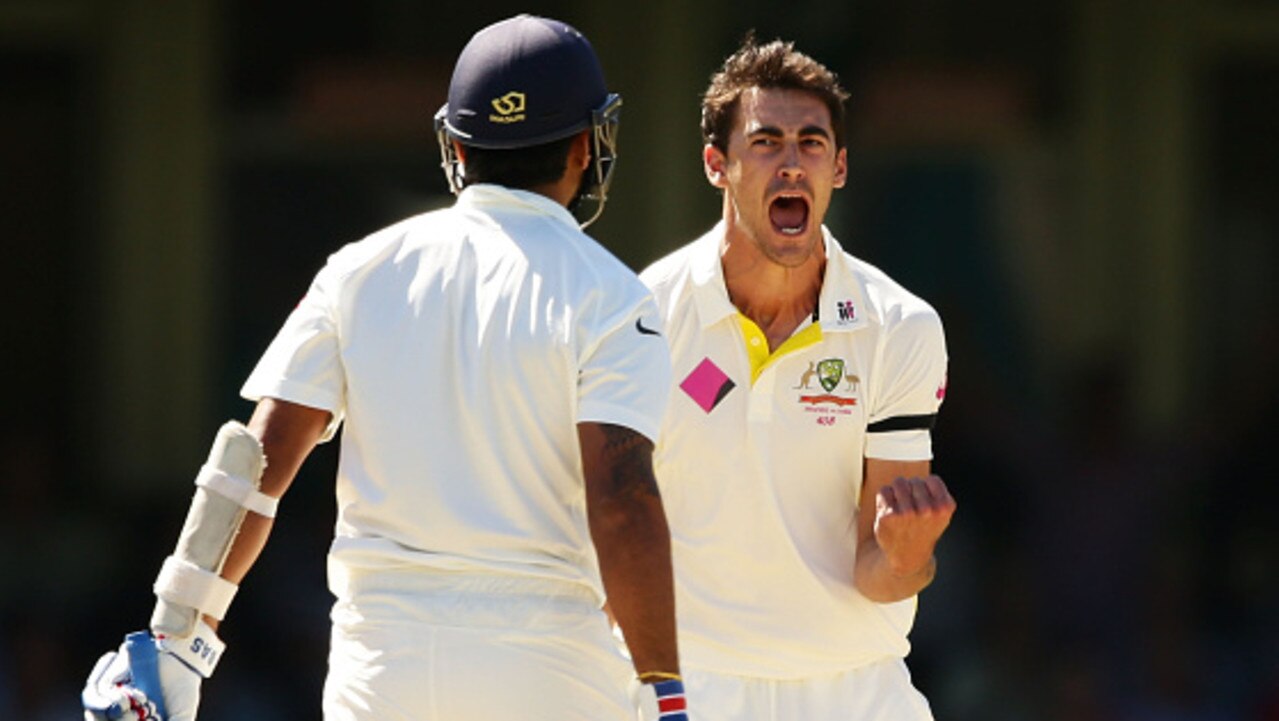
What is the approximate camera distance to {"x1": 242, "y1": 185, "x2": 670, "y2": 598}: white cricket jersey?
11.8 ft

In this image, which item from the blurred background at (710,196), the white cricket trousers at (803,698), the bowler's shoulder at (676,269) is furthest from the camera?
the blurred background at (710,196)

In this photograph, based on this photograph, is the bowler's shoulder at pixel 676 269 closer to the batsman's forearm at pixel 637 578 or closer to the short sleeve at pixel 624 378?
the short sleeve at pixel 624 378

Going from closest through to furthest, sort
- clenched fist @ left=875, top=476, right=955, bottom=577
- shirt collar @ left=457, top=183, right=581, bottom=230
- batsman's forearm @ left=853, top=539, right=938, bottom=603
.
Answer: shirt collar @ left=457, top=183, right=581, bottom=230 < clenched fist @ left=875, top=476, right=955, bottom=577 < batsman's forearm @ left=853, top=539, right=938, bottom=603

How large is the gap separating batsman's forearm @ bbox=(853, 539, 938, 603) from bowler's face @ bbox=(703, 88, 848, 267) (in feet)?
1.85

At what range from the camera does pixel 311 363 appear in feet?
12.1

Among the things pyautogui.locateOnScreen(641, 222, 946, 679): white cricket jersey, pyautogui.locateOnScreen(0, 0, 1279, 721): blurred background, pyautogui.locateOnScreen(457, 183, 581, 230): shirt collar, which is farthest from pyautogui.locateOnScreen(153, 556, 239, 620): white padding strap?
pyautogui.locateOnScreen(0, 0, 1279, 721): blurred background

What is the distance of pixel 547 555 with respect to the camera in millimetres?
3648

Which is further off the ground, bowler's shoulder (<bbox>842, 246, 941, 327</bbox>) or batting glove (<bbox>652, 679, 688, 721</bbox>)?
bowler's shoulder (<bbox>842, 246, 941, 327</bbox>)

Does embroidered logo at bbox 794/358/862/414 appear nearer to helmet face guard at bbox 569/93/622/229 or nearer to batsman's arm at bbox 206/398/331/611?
helmet face guard at bbox 569/93/622/229

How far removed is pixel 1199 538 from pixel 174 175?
367cm

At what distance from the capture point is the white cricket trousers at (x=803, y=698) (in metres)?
4.64

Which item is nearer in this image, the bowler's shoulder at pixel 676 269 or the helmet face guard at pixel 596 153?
the helmet face guard at pixel 596 153

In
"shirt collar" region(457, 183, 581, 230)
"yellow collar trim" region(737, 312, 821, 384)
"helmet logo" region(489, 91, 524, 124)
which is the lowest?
"yellow collar trim" region(737, 312, 821, 384)

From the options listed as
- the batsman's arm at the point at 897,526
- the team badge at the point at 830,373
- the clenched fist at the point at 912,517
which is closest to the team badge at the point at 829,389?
the team badge at the point at 830,373
